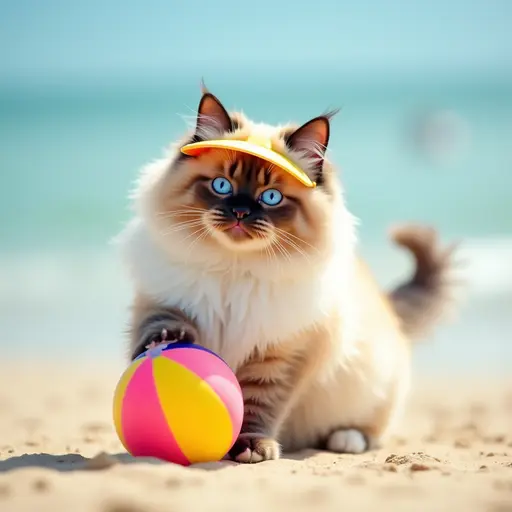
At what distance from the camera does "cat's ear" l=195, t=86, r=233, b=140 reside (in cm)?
388

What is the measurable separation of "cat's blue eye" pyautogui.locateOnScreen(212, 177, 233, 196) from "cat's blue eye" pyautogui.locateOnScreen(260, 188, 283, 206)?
5.5 inches

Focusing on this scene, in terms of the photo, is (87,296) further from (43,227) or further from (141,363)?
(141,363)

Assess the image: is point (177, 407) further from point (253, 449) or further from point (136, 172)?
point (136, 172)

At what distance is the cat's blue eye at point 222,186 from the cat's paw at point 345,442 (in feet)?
4.93

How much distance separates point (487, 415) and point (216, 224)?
3154mm

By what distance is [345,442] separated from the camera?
4461mm

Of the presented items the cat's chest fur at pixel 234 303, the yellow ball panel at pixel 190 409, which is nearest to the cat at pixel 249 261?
the cat's chest fur at pixel 234 303

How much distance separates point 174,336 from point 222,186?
658 millimetres

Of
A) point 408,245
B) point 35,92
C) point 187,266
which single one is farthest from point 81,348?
point 35,92

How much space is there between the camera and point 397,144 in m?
18.3

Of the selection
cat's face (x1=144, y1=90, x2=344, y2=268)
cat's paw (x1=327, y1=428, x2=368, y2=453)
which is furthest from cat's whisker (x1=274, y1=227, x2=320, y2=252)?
cat's paw (x1=327, y1=428, x2=368, y2=453)

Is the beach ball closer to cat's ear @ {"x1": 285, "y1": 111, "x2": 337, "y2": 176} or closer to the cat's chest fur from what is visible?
the cat's chest fur

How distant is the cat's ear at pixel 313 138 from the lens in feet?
12.7

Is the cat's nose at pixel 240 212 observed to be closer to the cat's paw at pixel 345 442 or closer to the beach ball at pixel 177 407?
the beach ball at pixel 177 407
